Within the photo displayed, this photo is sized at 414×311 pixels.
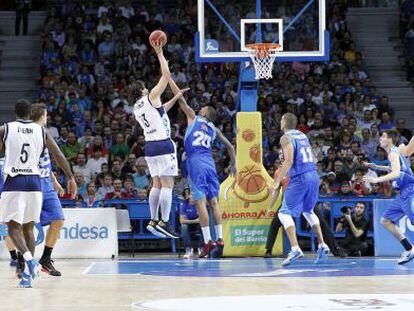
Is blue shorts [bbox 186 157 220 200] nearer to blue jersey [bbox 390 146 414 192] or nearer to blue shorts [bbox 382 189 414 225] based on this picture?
blue shorts [bbox 382 189 414 225]

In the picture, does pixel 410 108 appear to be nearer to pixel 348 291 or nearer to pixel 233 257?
pixel 233 257

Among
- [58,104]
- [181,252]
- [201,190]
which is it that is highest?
[58,104]

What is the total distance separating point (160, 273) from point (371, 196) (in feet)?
19.1

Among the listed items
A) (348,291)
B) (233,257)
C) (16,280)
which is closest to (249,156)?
(233,257)

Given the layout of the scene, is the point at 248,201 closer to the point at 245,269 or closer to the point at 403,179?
the point at 403,179

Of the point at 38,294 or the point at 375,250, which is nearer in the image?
the point at 38,294

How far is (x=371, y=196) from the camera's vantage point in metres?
17.0

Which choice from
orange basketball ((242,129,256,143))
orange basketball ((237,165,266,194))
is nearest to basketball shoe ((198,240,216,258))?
orange basketball ((237,165,266,194))

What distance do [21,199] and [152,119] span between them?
11.2 ft

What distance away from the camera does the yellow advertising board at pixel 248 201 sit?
16484 millimetres

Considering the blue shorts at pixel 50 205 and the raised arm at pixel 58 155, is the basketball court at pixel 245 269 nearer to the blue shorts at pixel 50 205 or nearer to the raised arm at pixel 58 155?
the blue shorts at pixel 50 205

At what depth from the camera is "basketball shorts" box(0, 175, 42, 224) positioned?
34.7 ft

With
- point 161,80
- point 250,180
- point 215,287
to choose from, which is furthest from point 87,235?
point 215,287

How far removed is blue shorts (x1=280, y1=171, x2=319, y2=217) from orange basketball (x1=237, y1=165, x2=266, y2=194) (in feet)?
9.15
